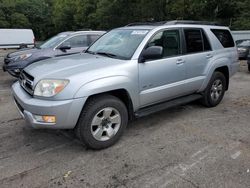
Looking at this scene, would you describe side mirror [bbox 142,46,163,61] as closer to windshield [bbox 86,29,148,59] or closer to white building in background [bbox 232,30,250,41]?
windshield [bbox 86,29,148,59]

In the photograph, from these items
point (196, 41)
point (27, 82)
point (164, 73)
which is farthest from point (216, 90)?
point (27, 82)

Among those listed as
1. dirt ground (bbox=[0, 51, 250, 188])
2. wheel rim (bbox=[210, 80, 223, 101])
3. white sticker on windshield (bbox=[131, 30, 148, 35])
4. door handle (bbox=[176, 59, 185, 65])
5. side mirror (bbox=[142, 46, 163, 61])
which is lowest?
dirt ground (bbox=[0, 51, 250, 188])

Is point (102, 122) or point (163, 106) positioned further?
point (163, 106)

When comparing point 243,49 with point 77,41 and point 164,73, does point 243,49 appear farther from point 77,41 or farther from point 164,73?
point 164,73

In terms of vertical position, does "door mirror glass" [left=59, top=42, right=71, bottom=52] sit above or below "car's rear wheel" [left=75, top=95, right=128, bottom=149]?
above

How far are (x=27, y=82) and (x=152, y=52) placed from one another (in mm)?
1856

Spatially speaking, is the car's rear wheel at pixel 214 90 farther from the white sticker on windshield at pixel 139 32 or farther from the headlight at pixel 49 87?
the headlight at pixel 49 87

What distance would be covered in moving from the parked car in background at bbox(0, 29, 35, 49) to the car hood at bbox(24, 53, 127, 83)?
23429 millimetres

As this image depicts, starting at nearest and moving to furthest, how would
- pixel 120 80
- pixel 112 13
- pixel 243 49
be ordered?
pixel 120 80
pixel 243 49
pixel 112 13

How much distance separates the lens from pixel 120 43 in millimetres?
4375

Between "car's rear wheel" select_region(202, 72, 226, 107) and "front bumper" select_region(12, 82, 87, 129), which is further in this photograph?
"car's rear wheel" select_region(202, 72, 226, 107)

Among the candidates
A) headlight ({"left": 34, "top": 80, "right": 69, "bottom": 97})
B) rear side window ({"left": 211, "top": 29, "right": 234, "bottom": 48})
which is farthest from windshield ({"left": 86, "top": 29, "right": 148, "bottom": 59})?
rear side window ({"left": 211, "top": 29, "right": 234, "bottom": 48})

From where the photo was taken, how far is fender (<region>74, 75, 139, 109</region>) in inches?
131

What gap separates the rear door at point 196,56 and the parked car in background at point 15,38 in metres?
23.3
